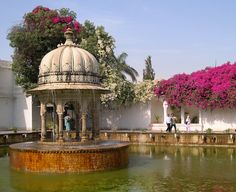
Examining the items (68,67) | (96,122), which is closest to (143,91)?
(96,122)

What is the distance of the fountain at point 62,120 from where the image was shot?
14609 mm

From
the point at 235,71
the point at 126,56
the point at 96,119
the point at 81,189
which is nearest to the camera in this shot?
the point at 81,189

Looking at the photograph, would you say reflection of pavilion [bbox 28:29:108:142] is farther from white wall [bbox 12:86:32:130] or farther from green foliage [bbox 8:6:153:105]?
white wall [bbox 12:86:32:130]

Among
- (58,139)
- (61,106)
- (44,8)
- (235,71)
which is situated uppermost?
(44,8)

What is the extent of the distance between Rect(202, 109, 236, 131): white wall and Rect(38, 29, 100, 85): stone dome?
50.4 ft

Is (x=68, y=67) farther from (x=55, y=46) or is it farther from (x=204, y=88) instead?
(x=55, y=46)

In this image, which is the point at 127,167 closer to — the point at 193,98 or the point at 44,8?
the point at 193,98

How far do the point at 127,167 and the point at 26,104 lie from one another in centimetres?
2297

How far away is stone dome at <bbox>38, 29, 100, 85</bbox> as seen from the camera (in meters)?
16.3

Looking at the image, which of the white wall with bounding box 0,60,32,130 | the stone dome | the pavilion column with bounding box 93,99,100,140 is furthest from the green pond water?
the white wall with bounding box 0,60,32,130

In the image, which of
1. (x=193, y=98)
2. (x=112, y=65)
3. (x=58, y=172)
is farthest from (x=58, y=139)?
(x=112, y=65)

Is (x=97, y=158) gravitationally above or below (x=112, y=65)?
below

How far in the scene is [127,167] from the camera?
51.8 ft

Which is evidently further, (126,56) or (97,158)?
(126,56)
